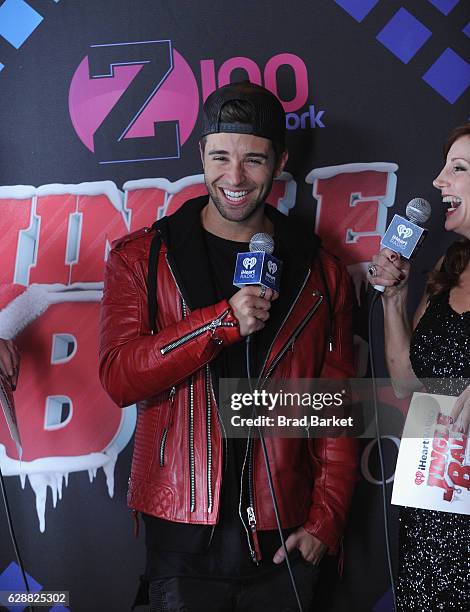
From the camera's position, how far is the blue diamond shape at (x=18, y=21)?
283cm

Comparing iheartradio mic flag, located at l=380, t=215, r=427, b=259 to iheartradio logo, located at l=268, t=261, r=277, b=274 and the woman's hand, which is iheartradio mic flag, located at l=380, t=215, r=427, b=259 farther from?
iheartradio logo, located at l=268, t=261, r=277, b=274

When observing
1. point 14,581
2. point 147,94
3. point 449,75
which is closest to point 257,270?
point 147,94

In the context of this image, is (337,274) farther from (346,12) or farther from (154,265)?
(346,12)

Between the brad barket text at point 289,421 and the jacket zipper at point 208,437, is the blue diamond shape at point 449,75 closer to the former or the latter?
the brad barket text at point 289,421

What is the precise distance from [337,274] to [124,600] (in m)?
1.45

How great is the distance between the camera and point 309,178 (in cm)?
283

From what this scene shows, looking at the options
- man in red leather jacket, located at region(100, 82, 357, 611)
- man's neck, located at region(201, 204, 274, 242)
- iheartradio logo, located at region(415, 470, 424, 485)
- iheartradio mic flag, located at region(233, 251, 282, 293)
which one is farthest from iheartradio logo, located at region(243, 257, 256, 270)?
iheartradio logo, located at region(415, 470, 424, 485)

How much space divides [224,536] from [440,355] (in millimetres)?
806

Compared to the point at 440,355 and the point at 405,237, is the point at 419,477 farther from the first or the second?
the point at 405,237

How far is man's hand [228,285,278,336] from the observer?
1.99 meters

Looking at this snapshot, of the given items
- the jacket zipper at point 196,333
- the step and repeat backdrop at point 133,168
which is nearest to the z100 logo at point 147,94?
the step and repeat backdrop at point 133,168

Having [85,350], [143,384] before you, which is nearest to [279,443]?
[143,384]

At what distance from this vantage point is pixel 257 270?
196cm

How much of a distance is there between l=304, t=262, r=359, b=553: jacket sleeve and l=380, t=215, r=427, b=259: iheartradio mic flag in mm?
404
